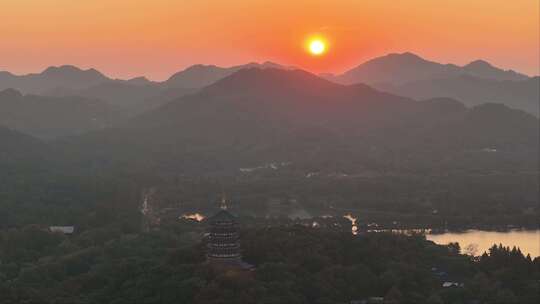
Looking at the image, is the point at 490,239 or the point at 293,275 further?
the point at 490,239

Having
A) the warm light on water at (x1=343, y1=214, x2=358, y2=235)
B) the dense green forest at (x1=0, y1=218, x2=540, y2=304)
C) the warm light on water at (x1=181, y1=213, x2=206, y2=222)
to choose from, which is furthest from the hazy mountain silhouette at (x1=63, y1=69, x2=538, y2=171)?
the dense green forest at (x1=0, y1=218, x2=540, y2=304)

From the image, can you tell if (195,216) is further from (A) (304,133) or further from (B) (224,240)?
(A) (304,133)

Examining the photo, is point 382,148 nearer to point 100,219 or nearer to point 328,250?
point 100,219

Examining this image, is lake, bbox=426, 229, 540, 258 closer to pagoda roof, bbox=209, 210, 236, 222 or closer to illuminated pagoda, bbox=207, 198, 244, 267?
illuminated pagoda, bbox=207, 198, 244, 267

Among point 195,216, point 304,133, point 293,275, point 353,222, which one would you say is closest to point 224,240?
point 293,275

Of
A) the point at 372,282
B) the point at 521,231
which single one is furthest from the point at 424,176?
the point at 372,282
